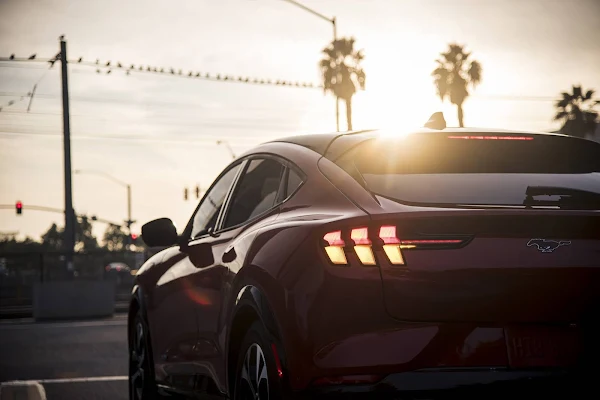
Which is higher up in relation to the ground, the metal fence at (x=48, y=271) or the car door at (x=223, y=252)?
the car door at (x=223, y=252)

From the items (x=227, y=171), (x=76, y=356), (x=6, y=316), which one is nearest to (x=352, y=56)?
(x=6, y=316)

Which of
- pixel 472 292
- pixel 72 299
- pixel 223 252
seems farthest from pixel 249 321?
pixel 72 299

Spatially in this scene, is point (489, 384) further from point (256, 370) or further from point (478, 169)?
point (256, 370)

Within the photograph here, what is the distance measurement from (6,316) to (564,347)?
100 ft

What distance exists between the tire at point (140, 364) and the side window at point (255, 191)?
166 centimetres

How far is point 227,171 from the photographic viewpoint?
6.57 metres

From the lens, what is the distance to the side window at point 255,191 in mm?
5594

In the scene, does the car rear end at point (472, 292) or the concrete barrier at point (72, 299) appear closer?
the car rear end at point (472, 292)

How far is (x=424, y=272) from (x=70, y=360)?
10.9 meters

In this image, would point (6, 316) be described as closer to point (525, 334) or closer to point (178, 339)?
point (178, 339)

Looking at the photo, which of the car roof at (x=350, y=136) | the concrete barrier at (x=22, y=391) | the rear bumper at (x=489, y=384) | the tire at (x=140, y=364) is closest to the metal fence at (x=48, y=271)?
the concrete barrier at (x=22, y=391)

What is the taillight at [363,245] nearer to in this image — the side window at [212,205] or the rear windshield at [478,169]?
the rear windshield at [478,169]

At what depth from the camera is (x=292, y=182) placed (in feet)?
17.3

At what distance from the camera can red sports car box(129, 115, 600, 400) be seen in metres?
4.03
